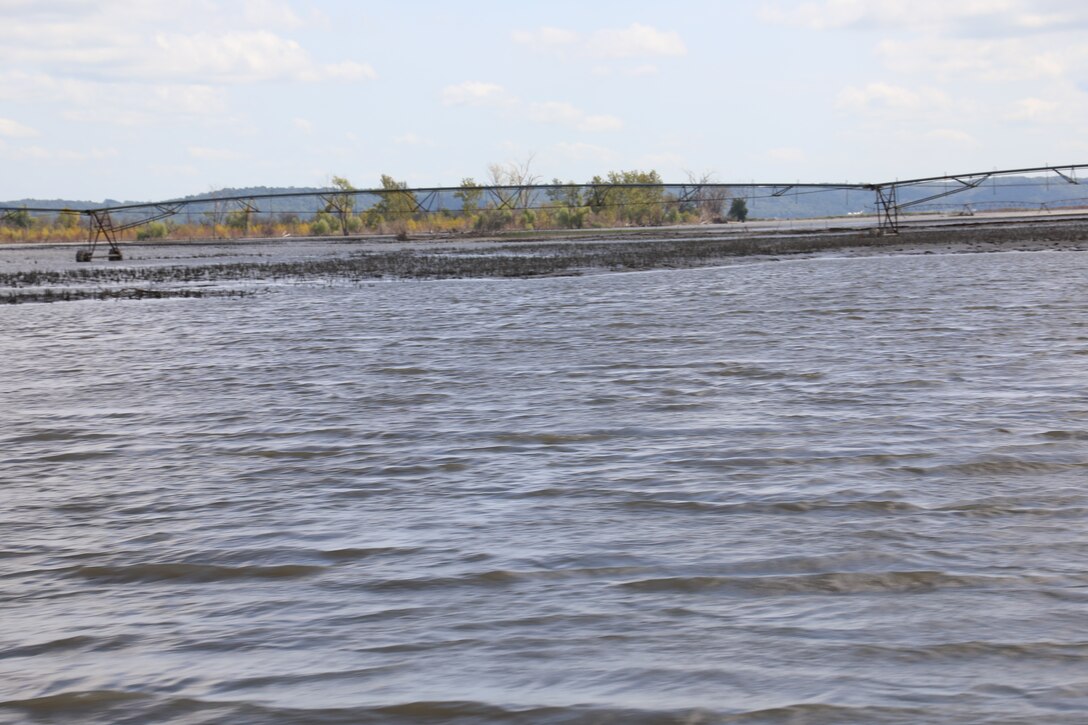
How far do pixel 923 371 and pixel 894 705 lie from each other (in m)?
9.21

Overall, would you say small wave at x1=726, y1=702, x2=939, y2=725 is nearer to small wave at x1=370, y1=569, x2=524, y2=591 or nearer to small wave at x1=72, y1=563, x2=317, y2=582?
small wave at x1=370, y1=569, x2=524, y2=591

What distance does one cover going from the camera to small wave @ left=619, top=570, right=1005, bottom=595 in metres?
5.50

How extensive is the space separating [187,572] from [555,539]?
6.41 feet

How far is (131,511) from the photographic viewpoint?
7648 millimetres

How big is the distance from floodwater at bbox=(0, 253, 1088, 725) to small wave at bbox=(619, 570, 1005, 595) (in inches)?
1.0

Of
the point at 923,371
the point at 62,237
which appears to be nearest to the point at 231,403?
the point at 923,371

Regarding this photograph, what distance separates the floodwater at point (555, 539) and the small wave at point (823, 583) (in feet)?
0.08

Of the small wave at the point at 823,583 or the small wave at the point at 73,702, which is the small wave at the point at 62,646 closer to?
the small wave at the point at 73,702

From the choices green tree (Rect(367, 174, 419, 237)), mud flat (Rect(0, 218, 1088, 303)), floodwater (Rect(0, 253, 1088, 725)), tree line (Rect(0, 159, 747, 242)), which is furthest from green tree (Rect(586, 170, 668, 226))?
floodwater (Rect(0, 253, 1088, 725))

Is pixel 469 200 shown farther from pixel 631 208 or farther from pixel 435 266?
pixel 435 266

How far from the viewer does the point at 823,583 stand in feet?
18.4

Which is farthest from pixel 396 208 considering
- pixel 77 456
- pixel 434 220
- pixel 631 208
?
pixel 77 456

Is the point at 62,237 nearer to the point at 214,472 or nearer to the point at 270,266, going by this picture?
the point at 270,266

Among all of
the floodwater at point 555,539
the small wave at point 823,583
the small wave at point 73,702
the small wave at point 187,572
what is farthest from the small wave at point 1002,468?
the small wave at point 73,702
